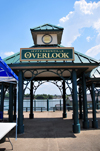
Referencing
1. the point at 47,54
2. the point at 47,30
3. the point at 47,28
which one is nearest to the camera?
the point at 47,54

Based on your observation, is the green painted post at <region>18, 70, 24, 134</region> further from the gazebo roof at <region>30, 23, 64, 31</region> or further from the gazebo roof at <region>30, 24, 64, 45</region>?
the gazebo roof at <region>30, 23, 64, 31</region>

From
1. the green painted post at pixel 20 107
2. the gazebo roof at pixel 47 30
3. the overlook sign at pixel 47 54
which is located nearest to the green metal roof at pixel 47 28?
the gazebo roof at pixel 47 30

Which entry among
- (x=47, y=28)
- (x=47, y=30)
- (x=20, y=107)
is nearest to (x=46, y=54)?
(x=20, y=107)

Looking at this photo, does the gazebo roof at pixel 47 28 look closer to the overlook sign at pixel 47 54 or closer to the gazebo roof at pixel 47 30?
the gazebo roof at pixel 47 30

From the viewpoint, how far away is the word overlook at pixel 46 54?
777 cm

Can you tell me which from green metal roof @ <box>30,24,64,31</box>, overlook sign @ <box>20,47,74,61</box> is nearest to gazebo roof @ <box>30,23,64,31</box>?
green metal roof @ <box>30,24,64,31</box>

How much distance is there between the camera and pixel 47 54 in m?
7.87

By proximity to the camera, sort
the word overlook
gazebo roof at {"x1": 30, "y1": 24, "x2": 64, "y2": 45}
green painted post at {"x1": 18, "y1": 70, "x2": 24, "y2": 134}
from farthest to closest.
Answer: gazebo roof at {"x1": 30, "y1": 24, "x2": 64, "y2": 45} < the word overlook < green painted post at {"x1": 18, "y1": 70, "x2": 24, "y2": 134}

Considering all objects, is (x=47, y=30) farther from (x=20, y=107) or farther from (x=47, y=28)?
(x=20, y=107)

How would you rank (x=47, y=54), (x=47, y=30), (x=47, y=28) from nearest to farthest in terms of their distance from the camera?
1. (x=47, y=54)
2. (x=47, y=30)
3. (x=47, y=28)

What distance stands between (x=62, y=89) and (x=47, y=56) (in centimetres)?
674

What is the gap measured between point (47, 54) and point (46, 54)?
0.06 m

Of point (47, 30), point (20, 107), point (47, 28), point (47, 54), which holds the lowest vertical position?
point (20, 107)

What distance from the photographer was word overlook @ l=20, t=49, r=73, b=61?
7773mm
